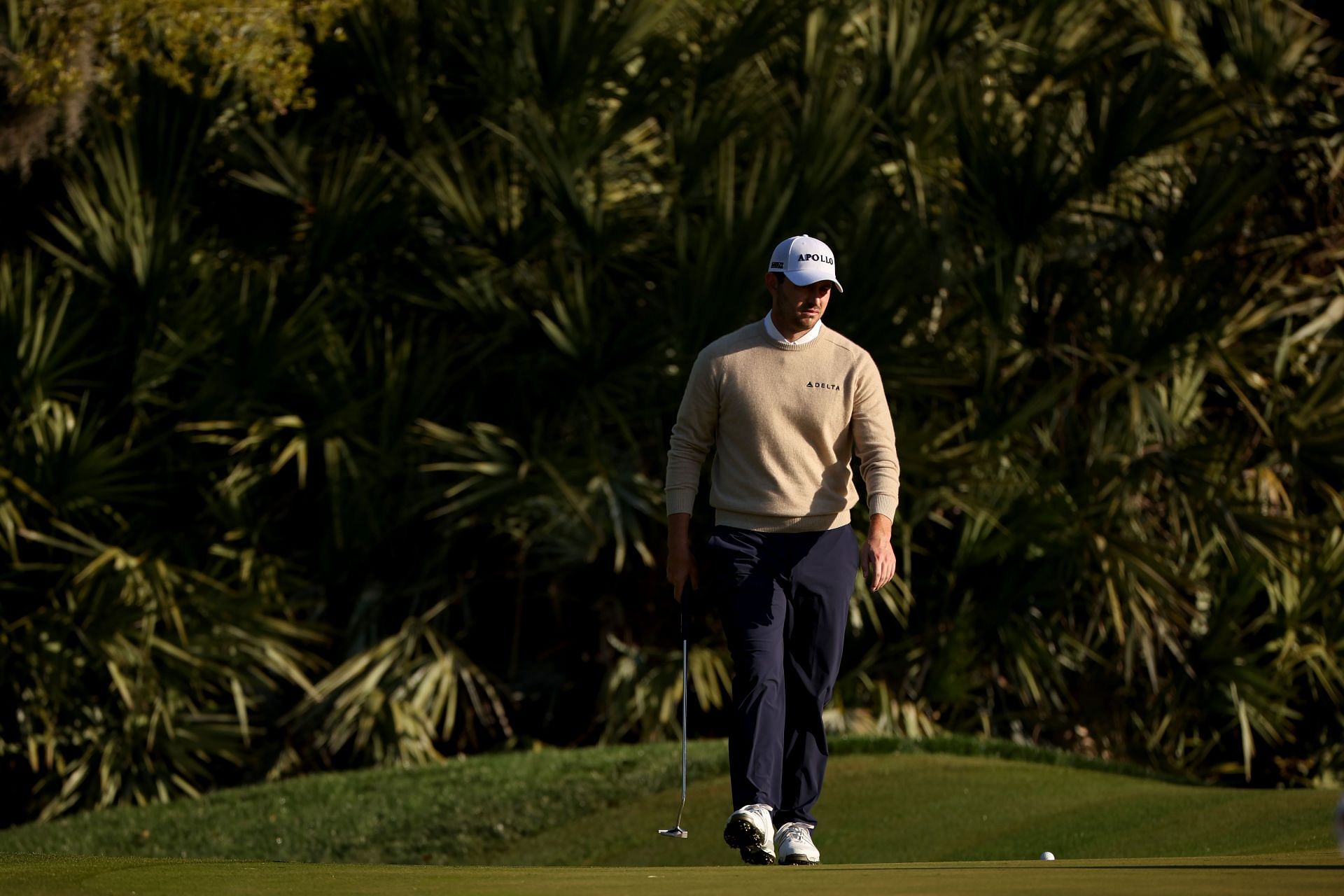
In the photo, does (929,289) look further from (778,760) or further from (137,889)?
(137,889)

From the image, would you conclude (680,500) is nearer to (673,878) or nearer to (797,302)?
(797,302)

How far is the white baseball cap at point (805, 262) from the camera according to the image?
5547 mm

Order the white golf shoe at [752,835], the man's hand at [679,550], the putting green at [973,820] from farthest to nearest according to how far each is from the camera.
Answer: the putting green at [973,820]
the man's hand at [679,550]
the white golf shoe at [752,835]

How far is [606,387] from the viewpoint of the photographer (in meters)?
12.3

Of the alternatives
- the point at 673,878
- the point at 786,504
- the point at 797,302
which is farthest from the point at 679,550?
the point at 673,878

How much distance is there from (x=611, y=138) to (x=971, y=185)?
2.52m

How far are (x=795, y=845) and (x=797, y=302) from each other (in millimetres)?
1630

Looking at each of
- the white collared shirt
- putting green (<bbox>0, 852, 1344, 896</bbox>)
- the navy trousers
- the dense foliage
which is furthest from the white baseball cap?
the dense foliage

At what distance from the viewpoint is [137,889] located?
403 centimetres

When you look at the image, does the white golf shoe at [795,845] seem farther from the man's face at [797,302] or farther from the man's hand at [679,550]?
the man's face at [797,302]

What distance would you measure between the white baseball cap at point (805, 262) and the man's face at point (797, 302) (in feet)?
0.08

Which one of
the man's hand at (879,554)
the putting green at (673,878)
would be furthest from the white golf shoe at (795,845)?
the man's hand at (879,554)

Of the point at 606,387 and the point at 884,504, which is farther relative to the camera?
the point at 606,387

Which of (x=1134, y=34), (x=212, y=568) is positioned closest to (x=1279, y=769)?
(x=1134, y=34)
